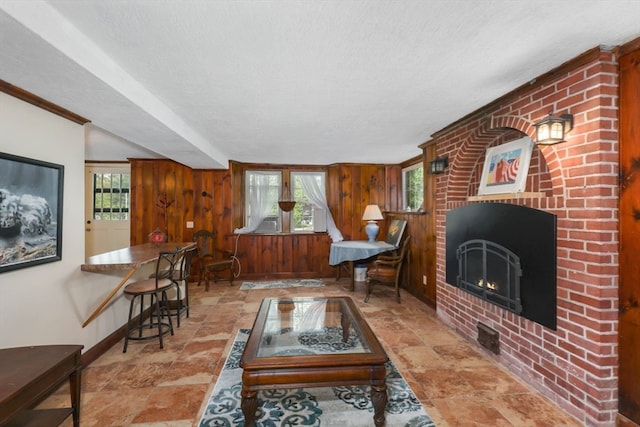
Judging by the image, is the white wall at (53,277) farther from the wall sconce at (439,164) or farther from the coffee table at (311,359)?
the wall sconce at (439,164)

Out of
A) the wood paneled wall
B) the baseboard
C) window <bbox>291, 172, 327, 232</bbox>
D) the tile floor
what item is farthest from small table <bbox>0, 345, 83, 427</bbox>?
window <bbox>291, 172, 327, 232</bbox>

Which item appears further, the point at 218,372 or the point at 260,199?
the point at 260,199

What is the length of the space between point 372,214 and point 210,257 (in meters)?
2.97

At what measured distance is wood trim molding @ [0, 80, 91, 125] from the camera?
1.82 m

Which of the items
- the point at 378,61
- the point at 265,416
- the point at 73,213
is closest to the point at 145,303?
the point at 73,213

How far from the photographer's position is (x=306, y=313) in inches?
104

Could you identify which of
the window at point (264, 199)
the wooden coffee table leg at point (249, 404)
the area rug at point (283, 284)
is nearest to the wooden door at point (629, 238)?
the wooden coffee table leg at point (249, 404)

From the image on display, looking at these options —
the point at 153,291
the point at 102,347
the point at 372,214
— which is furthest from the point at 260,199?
the point at 102,347

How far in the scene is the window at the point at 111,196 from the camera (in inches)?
215

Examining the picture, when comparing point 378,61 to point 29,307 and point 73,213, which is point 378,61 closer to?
point 73,213

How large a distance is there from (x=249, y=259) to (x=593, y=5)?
5.20 meters

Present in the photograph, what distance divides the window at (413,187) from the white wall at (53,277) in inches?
174

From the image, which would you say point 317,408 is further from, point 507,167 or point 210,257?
point 210,257

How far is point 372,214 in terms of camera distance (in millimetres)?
5258
